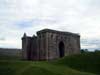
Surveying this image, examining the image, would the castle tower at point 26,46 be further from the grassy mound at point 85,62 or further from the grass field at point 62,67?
the grassy mound at point 85,62

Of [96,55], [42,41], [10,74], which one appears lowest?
[10,74]

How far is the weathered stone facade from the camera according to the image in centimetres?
4584

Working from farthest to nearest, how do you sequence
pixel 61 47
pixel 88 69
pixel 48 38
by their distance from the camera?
pixel 61 47 < pixel 48 38 < pixel 88 69

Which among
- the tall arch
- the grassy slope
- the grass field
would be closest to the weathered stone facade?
the tall arch

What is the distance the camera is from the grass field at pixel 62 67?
25.5 meters

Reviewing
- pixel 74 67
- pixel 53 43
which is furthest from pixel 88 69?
pixel 53 43

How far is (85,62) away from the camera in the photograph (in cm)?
Result: 3294

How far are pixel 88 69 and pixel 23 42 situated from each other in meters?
28.0

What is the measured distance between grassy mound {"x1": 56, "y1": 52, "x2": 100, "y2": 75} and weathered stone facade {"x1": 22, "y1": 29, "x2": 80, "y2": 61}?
10973mm

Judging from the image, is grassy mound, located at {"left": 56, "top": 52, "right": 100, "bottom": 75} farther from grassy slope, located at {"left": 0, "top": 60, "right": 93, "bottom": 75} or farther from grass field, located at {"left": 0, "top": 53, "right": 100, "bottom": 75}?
grassy slope, located at {"left": 0, "top": 60, "right": 93, "bottom": 75}

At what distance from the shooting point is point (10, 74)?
28.0 metres

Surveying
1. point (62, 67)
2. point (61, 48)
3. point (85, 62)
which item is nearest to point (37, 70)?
point (62, 67)

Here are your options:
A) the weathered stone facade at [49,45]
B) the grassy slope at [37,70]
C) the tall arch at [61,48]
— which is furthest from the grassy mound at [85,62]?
the tall arch at [61,48]

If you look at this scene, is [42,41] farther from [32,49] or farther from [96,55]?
[96,55]
